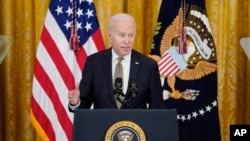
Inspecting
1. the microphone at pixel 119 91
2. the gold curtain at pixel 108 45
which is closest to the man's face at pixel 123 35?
the microphone at pixel 119 91

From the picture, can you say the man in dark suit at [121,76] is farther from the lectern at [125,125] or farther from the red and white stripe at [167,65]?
the red and white stripe at [167,65]

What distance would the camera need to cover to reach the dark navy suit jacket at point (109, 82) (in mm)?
2524

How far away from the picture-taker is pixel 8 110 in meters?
4.41

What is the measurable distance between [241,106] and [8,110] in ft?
8.08

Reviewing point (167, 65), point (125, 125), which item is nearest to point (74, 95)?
point (125, 125)

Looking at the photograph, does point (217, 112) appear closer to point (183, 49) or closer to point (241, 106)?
point (241, 106)

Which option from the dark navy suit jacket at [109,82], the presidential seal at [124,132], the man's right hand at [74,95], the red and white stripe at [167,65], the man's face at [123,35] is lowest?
the presidential seal at [124,132]

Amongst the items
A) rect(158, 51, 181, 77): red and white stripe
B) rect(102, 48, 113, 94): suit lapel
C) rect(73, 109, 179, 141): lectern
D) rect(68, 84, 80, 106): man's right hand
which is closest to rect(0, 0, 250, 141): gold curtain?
rect(158, 51, 181, 77): red and white stripe

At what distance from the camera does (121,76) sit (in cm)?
259

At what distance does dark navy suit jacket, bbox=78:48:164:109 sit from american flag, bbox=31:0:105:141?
1.45 meters

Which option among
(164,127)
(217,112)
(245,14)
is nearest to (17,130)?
(217,112)

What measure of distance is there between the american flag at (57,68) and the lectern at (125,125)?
7.55 ft

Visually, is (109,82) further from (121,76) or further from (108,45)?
(108,45)

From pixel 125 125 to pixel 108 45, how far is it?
8.82 feet
